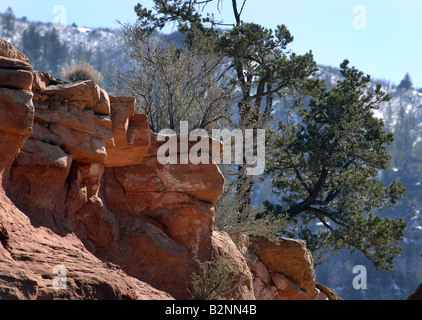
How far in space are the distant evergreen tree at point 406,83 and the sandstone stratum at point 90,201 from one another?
487ft

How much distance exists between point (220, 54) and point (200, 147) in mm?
6338

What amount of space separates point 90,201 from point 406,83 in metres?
156

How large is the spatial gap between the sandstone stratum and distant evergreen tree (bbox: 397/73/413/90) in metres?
148

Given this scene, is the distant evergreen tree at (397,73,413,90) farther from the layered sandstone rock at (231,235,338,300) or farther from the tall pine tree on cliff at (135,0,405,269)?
the layered sandstone rock at (231,235,338,300)

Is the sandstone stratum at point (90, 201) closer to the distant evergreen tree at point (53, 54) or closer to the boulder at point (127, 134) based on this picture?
the boulder at point (127, 134)

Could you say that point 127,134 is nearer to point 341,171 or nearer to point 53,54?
point 341,171

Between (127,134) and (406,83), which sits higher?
(406,83)

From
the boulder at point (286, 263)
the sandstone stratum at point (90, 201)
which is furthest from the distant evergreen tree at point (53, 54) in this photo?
the sandstone stratum at point (90, 201)

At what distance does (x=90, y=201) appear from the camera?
7.79 meters

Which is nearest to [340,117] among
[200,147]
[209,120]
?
[209,120]

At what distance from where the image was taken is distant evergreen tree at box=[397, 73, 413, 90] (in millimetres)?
150625

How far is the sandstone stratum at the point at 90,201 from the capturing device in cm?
581

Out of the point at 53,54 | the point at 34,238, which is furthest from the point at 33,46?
the point at 34,238
